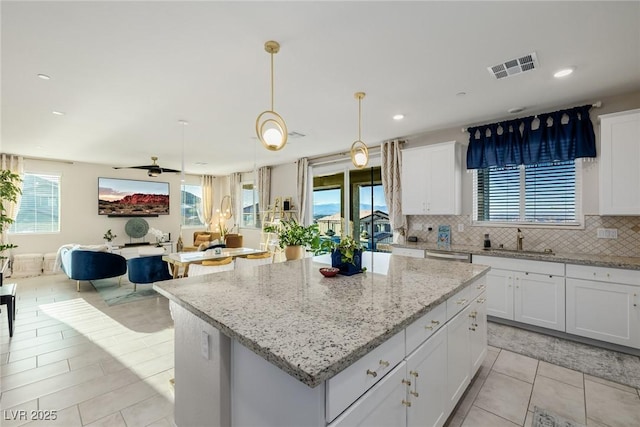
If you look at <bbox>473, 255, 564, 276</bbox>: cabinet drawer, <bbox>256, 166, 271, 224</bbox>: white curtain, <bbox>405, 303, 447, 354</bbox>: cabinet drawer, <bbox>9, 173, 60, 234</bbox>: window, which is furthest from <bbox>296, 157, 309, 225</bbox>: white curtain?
<bbox>9, 173, 60, 234</bbox>: window

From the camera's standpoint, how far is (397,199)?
4902 mm

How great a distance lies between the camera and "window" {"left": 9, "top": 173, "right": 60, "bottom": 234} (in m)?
6.52

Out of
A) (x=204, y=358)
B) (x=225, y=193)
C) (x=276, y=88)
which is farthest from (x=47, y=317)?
(x=225, y=193)

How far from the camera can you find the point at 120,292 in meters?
5.04

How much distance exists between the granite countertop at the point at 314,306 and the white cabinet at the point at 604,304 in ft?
4.91

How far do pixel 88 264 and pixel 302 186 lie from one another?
4.33 metres

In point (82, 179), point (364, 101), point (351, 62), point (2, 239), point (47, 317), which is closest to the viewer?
point (351, 62)

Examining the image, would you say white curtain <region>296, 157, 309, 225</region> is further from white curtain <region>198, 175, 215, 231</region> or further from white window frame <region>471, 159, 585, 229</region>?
white curtain <region>198, 175, 215, 231</region>

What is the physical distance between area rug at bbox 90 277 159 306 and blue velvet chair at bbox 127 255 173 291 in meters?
0.25

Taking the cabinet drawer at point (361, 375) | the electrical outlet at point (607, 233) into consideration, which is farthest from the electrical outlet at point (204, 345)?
the electrical outlet at point (607, 233)

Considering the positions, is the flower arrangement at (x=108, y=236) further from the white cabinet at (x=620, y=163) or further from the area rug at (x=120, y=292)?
the white cabinet at (x=620, y=163)

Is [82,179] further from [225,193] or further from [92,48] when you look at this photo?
[92,48]

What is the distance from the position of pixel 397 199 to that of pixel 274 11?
3627mm

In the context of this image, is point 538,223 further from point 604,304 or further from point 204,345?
point 204,345
